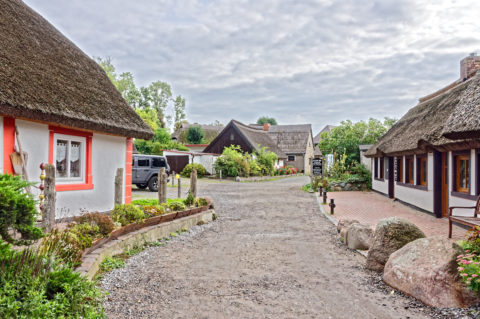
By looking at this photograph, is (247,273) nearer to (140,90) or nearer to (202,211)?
(202,211)

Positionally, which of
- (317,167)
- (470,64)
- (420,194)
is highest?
(470,64)

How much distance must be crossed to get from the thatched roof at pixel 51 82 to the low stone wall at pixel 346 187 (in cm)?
1567

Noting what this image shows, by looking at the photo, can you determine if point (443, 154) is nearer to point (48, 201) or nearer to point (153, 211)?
point (153, 211)

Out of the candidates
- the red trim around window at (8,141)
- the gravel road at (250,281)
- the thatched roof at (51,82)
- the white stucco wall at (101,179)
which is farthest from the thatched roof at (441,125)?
the red trim around window at (8,141)

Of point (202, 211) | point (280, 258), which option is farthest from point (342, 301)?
point (202, 211)

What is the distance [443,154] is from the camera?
1240 centimetres

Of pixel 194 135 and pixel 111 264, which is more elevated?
pixel 194 135

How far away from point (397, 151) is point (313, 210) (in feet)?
13.7

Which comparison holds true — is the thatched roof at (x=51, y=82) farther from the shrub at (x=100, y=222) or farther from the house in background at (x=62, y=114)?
the shrub at (x=100, y=222)

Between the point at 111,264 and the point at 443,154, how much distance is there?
10824 mm

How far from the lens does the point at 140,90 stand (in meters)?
63.4

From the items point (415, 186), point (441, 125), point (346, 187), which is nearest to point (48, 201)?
point (441, 125)

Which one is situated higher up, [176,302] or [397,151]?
[397,151]

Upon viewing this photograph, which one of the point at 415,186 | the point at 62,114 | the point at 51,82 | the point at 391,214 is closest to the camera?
the point at 62,114
